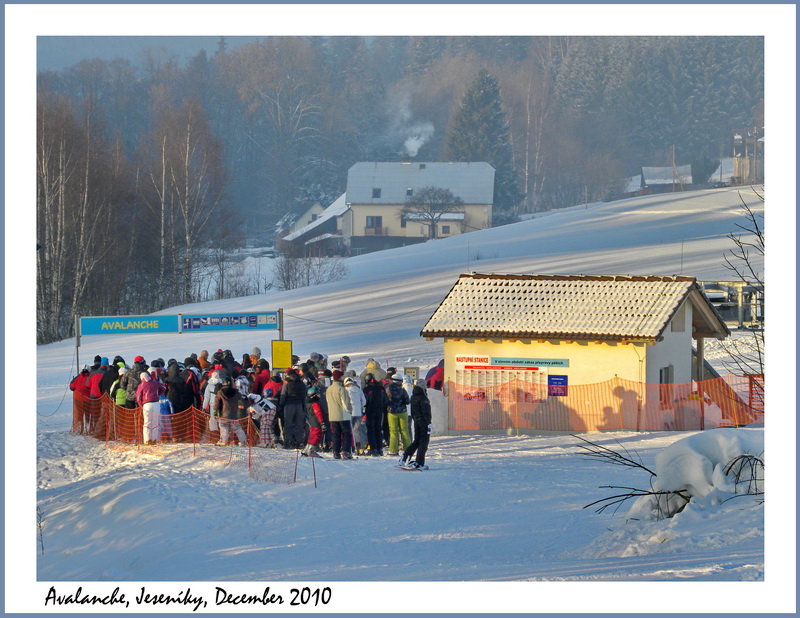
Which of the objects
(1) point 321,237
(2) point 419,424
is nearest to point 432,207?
(1) point 321,237

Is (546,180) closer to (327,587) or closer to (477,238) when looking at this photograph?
(477,238)

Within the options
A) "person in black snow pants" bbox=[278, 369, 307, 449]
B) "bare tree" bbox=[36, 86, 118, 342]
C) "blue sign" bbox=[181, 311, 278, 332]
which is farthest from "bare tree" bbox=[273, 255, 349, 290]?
"person in black snow pants" bbox=[278, 369, 307, 449]

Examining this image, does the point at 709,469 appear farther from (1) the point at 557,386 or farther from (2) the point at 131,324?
(2) the point at 131,324

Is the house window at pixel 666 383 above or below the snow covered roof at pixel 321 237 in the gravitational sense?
below

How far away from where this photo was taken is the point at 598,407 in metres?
21.2

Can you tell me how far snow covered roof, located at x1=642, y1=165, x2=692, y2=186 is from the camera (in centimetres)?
9888

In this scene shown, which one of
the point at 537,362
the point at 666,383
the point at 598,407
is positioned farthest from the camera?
the point at 666,383

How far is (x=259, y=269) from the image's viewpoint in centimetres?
6831

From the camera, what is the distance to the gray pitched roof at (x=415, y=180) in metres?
86.7

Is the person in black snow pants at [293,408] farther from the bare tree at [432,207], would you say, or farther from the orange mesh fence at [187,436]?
the bare tree at [432,207]

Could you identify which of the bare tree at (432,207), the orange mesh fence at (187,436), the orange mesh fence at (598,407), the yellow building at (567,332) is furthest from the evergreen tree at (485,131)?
the orange mesh fence at (187,436)

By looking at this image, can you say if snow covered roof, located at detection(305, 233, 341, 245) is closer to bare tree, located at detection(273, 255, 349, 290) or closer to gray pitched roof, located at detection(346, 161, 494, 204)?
gray pitched roof, located at detection(346, 161, 494, 204)

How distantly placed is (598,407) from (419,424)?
6.28 meters

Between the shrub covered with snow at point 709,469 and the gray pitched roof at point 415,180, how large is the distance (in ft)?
242
